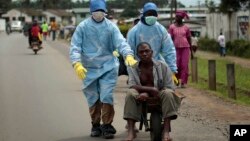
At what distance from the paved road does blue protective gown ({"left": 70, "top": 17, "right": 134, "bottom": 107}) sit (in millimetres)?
753

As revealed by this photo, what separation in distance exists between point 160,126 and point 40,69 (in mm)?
12529

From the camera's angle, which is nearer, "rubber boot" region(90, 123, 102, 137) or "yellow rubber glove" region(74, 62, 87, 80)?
"yellow rubber glove" region(74, 62, 87, 80)

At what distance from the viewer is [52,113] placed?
10.7m

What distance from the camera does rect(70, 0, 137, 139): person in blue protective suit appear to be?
8.40 meters

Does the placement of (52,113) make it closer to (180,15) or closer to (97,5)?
(97,5)

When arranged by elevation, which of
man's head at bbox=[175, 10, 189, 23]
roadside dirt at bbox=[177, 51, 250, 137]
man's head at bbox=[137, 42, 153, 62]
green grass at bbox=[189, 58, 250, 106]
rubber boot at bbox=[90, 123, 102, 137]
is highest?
man's head at bbox=[175, 10, 189, 23]

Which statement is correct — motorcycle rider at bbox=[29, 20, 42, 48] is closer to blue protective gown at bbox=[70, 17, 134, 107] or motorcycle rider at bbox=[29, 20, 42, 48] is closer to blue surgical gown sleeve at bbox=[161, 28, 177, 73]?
blue surgical gown sleeve at bbox=[161, 28, 177, 73]

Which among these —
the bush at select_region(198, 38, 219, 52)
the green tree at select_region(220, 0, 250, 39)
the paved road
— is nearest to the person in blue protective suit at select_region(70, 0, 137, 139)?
the paved road

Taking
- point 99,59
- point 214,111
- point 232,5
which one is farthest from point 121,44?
point 232,5

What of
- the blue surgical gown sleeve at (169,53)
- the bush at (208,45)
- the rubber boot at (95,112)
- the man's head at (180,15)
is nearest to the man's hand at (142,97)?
the rubber boot at (95,112)

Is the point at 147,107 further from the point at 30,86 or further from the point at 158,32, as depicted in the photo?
the point at 30,86

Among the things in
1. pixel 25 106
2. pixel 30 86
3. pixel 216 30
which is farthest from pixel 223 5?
pixel 25 106

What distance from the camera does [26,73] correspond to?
18359 mm

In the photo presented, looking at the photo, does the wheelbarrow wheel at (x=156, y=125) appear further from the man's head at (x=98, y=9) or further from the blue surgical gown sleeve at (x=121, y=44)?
the man's head at (x=98, y=9)
